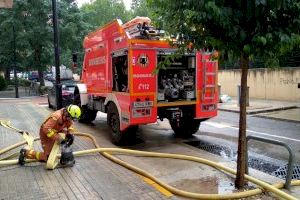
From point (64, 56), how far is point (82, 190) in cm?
3247

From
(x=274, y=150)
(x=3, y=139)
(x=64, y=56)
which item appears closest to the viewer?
(x=274, y=150)

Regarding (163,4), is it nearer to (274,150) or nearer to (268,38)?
(268,38)

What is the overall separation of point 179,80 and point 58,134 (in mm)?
3777

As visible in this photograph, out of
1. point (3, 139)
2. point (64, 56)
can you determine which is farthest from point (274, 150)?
point (64, 56)

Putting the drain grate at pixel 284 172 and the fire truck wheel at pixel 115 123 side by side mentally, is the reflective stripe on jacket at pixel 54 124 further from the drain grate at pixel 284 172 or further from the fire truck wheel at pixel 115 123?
the drain grate at pixel 284 172

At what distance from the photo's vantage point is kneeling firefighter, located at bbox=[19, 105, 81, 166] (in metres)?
7.20

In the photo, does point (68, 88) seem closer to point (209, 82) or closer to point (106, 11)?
point (209, 82)

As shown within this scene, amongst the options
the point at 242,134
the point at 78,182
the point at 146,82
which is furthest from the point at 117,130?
the point at 242,134

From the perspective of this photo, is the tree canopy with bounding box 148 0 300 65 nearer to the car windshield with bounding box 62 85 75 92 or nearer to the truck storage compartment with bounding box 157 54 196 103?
the truck storage compartment with bounding box 157 54 196 103

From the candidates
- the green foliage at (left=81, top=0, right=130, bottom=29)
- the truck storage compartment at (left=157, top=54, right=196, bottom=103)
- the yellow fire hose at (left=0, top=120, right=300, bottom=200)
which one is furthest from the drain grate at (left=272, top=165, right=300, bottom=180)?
the green foliage at (left=81, top=0, right=130, bottom=29)

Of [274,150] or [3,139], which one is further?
[3,139]

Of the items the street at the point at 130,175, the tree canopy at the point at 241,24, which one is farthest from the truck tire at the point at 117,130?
the tree canopy at the point at 241,24

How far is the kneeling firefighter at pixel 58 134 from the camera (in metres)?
7.20

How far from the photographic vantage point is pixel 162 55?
371 inches
